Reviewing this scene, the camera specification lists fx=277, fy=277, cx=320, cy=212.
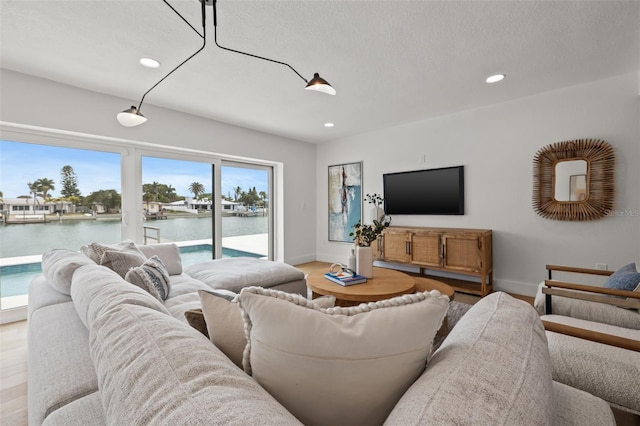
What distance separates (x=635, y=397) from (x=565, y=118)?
10.0 feet

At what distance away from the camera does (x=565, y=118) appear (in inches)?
122

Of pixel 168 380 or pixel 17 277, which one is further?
pixel 17 277

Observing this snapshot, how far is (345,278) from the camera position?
241 centimetres

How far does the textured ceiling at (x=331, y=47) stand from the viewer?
1823 mm

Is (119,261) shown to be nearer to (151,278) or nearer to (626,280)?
(151,278)

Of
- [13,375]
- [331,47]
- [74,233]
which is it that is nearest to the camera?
[13,375]

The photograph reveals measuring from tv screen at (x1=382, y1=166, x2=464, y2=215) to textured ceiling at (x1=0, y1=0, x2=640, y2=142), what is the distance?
104cm

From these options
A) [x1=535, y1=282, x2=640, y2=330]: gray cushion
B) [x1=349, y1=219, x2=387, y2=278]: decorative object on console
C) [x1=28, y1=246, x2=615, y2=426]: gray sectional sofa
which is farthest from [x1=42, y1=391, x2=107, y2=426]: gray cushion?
[x1=535, y1=282, x2=640, y2=330]: gray cushion

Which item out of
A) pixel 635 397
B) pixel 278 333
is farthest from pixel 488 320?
pixel 635 397

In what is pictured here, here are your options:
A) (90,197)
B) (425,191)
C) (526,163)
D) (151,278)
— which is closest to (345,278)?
(151,278)

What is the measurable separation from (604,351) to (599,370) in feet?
0.42

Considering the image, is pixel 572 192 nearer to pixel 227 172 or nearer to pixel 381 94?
pixel 381 94

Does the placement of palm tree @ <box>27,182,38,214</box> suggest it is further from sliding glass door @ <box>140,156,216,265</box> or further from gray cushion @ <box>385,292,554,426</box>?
gray cushion @ <box>385,292,554,426</box>

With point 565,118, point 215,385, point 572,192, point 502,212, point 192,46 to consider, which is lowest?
point 215,385
